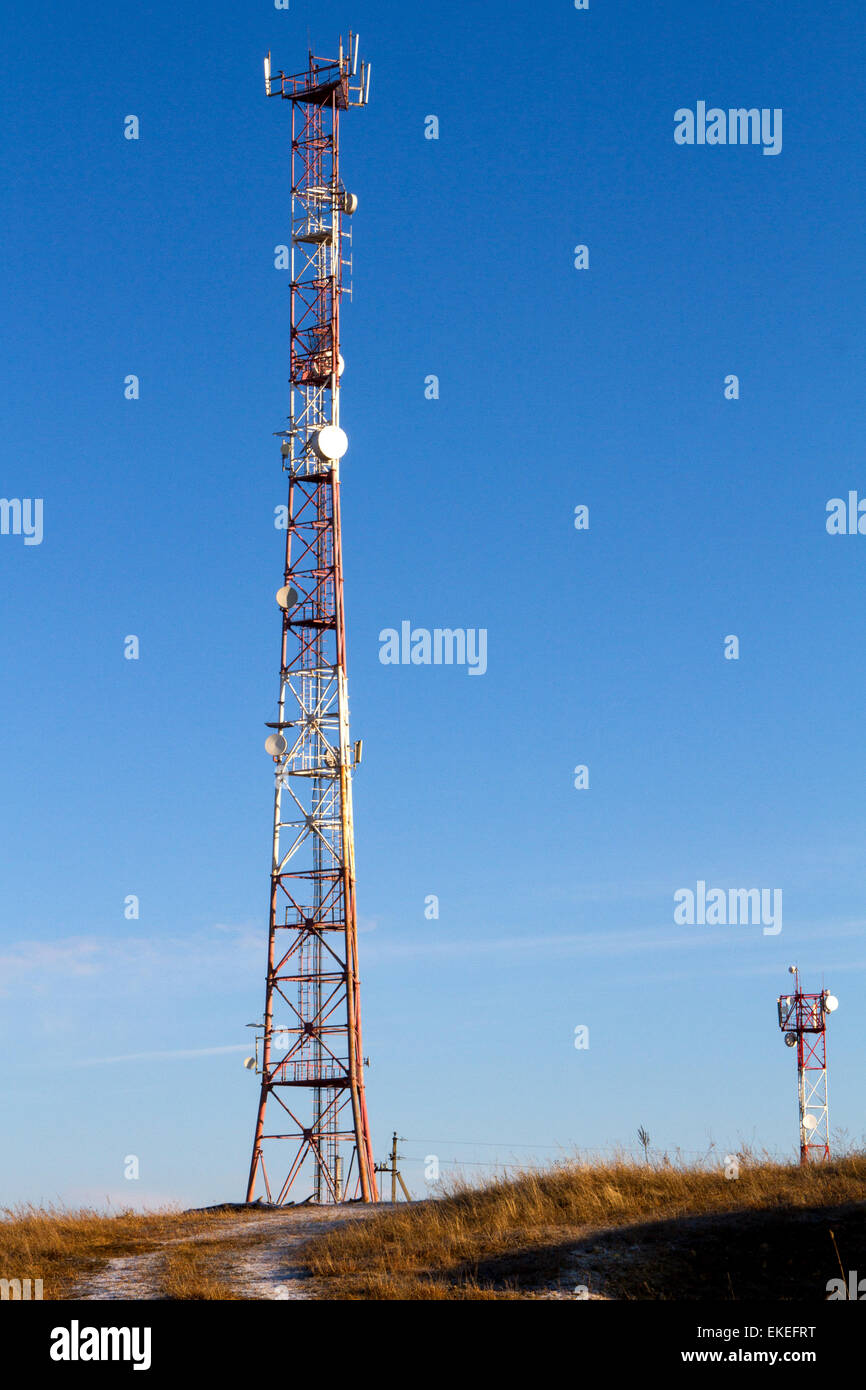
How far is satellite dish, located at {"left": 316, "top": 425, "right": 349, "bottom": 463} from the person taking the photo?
148 ft

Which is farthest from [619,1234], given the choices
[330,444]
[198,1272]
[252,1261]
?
[330,444]

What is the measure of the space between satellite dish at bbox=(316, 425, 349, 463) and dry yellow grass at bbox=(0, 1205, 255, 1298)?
2333 cm

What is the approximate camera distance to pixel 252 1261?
855 inches

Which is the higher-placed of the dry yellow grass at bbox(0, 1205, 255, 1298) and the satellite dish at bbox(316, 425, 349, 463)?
Answer: the satellite dish at bbox(316, 425, 349, 463)

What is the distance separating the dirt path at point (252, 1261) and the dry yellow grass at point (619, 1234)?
1.59 ft

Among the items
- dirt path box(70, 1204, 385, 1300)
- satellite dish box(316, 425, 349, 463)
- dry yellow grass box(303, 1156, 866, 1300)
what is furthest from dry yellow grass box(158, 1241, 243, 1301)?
satellite dish box(316, 425, 349, 463)

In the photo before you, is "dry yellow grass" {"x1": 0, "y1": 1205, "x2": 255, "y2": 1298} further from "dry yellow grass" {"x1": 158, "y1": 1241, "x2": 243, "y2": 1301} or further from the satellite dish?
the satellite dish

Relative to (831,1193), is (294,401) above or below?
above

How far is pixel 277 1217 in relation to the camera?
2831cm

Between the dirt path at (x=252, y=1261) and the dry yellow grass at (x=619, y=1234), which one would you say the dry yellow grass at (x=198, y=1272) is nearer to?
the dirt path at (x=252, y=1261)

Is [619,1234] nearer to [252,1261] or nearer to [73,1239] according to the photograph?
[252,1261]
